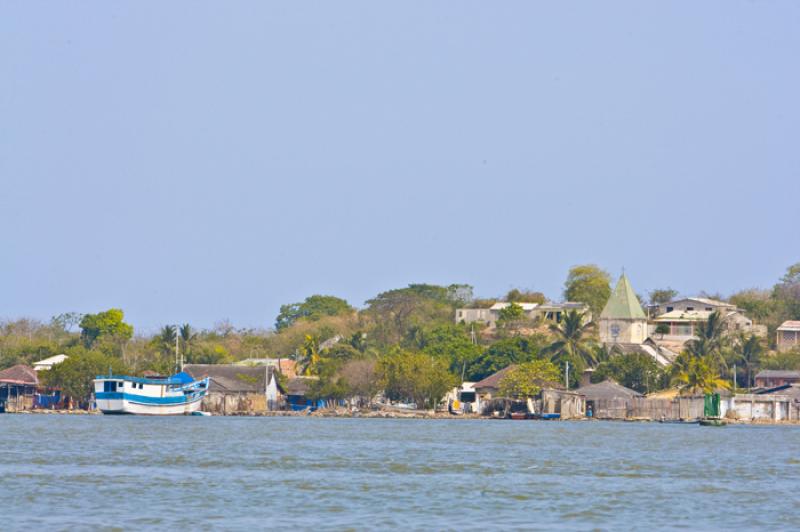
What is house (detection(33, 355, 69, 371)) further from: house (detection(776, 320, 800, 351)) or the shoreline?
house (detection(776, 320, 800, 351))

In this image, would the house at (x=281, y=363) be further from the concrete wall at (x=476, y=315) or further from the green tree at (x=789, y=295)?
the green tree at (x=789, y=295)

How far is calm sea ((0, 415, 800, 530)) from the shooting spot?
104ft

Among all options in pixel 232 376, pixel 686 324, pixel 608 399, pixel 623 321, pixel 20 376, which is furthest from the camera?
pixel 686 324

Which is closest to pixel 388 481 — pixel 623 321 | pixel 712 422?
pixel 712 422

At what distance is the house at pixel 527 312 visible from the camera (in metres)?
142

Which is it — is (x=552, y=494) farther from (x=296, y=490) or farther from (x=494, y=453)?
(x=494, y=453)

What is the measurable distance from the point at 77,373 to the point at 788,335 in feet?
219

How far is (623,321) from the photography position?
128 metres

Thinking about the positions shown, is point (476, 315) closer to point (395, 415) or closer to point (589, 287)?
point (589, 287)

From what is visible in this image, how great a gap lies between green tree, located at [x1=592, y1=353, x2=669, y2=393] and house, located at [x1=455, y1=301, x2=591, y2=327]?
95.1 ft

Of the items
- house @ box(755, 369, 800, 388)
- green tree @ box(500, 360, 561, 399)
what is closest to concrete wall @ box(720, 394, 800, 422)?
house @ box(755, 369, 800, 388)

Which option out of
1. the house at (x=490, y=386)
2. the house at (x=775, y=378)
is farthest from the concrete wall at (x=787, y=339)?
the house at (x=490, y=386)

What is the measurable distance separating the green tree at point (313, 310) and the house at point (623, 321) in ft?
123

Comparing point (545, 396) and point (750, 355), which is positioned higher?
point (750, 355)
